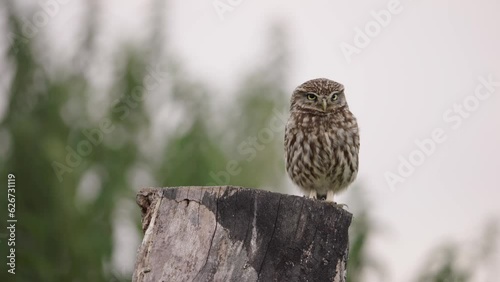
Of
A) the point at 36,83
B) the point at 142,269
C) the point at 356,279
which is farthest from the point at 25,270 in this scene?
the point at 142,269

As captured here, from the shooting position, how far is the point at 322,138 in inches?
322

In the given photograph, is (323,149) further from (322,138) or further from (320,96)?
(320,96)

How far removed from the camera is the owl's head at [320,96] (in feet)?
27.1

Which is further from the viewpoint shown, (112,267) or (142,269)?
(112,267)

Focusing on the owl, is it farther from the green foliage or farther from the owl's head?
the green foliage

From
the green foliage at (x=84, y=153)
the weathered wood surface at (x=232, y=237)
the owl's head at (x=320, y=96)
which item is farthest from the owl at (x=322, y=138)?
the green foliage at (x=84, y=153)

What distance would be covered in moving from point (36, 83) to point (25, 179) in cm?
155

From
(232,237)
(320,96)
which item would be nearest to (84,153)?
(320,96)

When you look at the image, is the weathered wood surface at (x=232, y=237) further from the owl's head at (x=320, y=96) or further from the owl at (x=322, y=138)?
the owl's head at (x=320, y=96)

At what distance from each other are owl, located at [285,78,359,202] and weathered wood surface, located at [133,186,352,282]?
11.1 ft

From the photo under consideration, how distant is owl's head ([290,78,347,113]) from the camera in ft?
27.1

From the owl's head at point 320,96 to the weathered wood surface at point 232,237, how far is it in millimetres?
3499

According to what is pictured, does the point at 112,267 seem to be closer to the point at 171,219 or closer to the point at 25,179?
the point at 25,179

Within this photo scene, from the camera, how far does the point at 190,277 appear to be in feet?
15.0
